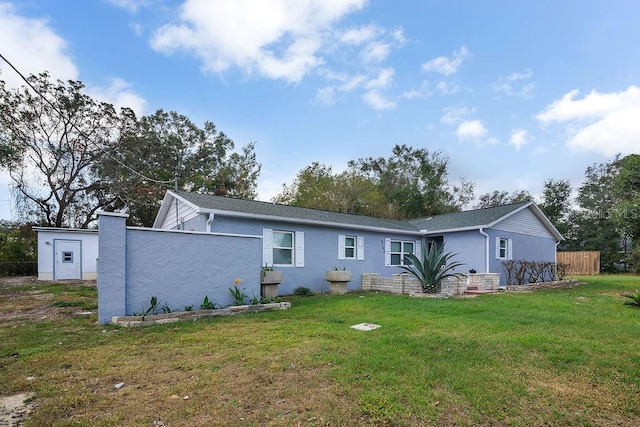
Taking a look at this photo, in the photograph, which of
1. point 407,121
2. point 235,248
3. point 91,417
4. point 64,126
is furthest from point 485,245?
point 64,126

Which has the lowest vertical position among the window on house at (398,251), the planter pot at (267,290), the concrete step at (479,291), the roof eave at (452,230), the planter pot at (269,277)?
the concrete step at (479,291)

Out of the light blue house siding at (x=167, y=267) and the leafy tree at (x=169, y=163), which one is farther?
the leafy tree at (x=169, y=163)

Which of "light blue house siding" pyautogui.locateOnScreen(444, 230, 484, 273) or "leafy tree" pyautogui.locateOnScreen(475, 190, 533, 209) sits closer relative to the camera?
"light blue house siding" pyautogui.locateOnScreen(444, 230, 484, 273)

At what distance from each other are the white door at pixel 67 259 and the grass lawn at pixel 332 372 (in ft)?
46.0

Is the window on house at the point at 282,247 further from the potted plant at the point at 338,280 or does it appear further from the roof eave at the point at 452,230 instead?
the roof eave at the point at 452,230

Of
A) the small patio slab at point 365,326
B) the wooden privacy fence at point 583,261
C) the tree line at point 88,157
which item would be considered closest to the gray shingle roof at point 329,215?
the small patio slab at point 365,326

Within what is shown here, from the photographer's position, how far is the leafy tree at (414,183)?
3008cm

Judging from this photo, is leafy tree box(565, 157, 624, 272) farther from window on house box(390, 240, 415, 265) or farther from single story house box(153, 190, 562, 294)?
window on house box(390, 240, 415, 265)

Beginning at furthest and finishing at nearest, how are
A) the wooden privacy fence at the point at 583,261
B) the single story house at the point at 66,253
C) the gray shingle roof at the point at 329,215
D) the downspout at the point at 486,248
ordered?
the wooden privacy fence at the point at 583,261 < the single story house at the point at 66,253 < the downspout at the point at 486,248 < the gray shingle roof at the point at 329,215

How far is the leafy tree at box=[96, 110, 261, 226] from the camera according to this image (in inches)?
981

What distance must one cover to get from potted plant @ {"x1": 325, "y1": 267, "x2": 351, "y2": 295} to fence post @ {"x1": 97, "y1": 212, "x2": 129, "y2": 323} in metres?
6.64

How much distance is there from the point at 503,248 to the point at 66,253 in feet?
70.7

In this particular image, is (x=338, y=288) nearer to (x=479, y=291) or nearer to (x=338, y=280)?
(x=338, y=280)

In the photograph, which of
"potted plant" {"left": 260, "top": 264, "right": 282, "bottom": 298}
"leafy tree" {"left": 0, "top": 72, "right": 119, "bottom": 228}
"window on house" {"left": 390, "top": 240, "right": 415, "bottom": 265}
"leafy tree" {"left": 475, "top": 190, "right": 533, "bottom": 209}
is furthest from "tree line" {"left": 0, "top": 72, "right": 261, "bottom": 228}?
"leafy tree" {"left": 475, "top": 190, "right": 533, "bottom": 209}
